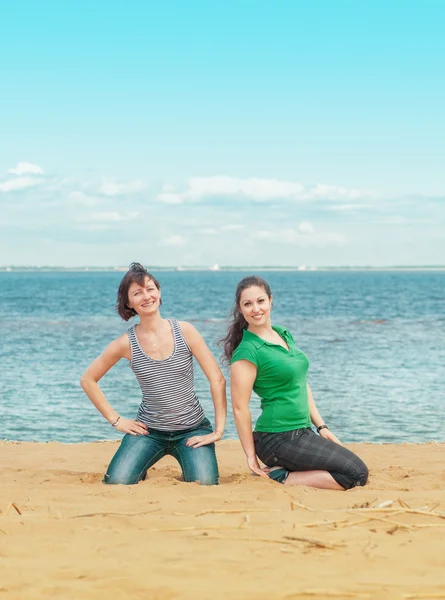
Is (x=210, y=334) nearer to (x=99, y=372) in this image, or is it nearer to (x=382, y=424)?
(x=382, y=424)

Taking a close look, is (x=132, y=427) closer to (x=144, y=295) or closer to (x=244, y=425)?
(x=244, y=425)

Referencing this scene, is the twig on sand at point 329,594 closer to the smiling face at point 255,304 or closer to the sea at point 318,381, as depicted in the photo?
the smiling face at point 255,304

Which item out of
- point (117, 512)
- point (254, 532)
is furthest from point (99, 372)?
point (254, 532)

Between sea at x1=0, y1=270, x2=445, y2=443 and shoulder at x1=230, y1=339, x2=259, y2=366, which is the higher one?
shoulder at x1=230, y1=339, x2=259, y2=366

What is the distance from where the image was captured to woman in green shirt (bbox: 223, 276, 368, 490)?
6066 millimetres

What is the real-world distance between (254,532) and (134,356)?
2.58 meters

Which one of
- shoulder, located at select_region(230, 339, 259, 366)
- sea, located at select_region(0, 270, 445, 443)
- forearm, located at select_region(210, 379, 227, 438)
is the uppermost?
shoulder, located at select_region(230, 339, 259, 366)

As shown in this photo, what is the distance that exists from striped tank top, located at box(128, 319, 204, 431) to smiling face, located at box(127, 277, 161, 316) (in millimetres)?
317

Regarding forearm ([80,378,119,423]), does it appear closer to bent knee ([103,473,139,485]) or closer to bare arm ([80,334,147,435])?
bare arm ([80,334,147,435])

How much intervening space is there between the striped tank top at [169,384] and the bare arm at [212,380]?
65 mm

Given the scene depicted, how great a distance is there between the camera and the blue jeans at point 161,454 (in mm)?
6301

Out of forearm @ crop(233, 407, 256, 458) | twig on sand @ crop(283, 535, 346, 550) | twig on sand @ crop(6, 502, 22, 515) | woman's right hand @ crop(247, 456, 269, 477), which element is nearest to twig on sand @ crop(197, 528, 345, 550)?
twig on sand @ crop(283, 535, 346, 550)

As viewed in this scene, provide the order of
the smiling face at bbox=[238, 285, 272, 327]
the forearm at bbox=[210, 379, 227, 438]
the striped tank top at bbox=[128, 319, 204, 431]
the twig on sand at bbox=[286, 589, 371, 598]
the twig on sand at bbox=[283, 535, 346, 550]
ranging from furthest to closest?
the striped tank top at bbox=[128, 319, 204, 431]
the forearm at bbox=[210, 379, 227, 438]
the smiling face at bbox=[238, 285, 272, 327]
the twig on sand at bbox=[283, 535, 346, 550]
the twig on sand at bbox=[286, 589, 371, 598]

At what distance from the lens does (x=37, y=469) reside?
7648 mm
